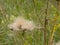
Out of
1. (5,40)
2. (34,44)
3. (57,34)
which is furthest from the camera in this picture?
(57,34)

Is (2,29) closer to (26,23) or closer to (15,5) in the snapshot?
(15,5)

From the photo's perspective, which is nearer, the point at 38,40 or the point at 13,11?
the point at 38,40

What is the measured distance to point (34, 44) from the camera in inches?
70.3

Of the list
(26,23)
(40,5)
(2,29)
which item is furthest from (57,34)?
(26,23)

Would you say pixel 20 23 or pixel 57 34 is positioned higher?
pixel 20 23

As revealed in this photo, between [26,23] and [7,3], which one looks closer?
[26,23]

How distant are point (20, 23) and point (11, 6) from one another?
105 cm

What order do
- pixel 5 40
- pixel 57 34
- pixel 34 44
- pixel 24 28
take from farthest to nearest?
1. pixel 57 34
2. pixel 5 40
3. pixel 34 44
4. pixel 24 28

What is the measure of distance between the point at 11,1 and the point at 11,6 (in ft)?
0.29

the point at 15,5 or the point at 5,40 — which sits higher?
the point at 15,5

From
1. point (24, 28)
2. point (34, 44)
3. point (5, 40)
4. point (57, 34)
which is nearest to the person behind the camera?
point (24, 28)

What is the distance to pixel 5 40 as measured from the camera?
2.08m

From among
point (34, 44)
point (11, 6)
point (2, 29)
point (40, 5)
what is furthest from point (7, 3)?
point (34, 44)

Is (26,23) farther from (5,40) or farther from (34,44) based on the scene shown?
(5,40)
